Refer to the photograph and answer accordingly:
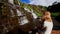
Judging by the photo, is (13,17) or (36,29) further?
(36,29)

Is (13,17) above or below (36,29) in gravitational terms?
above

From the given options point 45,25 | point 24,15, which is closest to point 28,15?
point 24,15

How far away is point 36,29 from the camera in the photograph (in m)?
9.09

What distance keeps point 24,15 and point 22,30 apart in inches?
23.0

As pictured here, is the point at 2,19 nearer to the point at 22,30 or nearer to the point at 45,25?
the point at 22,30

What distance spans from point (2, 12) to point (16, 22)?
2.13 ft

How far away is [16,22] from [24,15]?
52 cm

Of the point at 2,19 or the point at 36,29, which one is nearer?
the point at 2,19

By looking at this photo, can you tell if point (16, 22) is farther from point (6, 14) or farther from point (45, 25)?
point (45, 25)

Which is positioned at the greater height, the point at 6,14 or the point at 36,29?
the point at 6,14

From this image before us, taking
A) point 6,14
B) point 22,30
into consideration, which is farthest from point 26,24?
point 6,14

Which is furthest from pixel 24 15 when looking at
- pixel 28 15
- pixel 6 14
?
pixel 6 14

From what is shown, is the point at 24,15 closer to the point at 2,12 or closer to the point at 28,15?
the point at 28,15

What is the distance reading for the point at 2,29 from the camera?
27.0 ft
